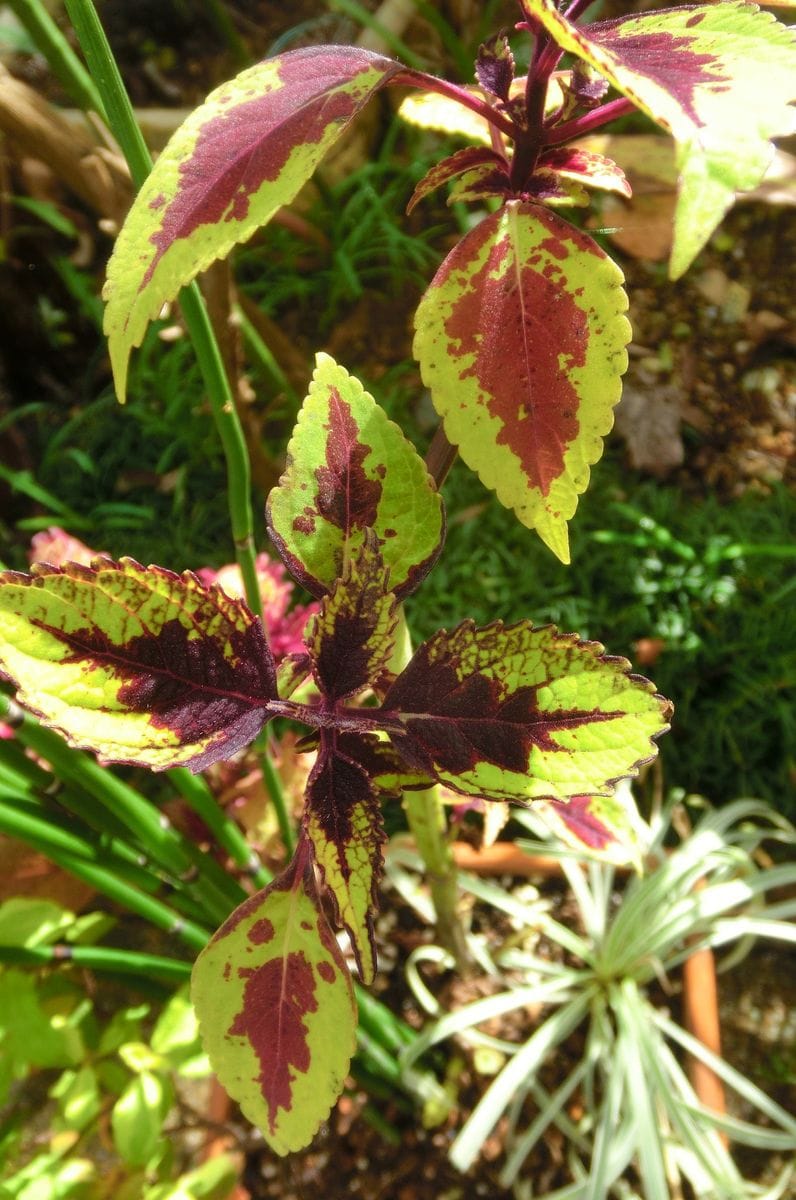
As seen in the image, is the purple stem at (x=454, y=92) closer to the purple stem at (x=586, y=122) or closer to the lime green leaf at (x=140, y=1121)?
the purple stem at (x=586, y=122)

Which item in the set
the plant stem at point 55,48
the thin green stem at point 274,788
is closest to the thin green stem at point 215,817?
the thin green stem at point 274,788

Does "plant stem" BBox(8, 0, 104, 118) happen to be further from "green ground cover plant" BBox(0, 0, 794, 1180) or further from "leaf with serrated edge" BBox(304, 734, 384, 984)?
"leaf with serrated edge" BBox(304, 734, 384, 984)

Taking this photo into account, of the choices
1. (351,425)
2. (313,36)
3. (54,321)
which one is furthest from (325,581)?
(313,36)

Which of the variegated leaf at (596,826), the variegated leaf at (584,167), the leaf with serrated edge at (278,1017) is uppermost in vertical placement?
the variegated leaf at (584,167)

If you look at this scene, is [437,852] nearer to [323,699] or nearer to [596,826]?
[596,826]

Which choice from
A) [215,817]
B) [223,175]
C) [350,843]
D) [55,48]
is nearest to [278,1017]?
[350,843]
